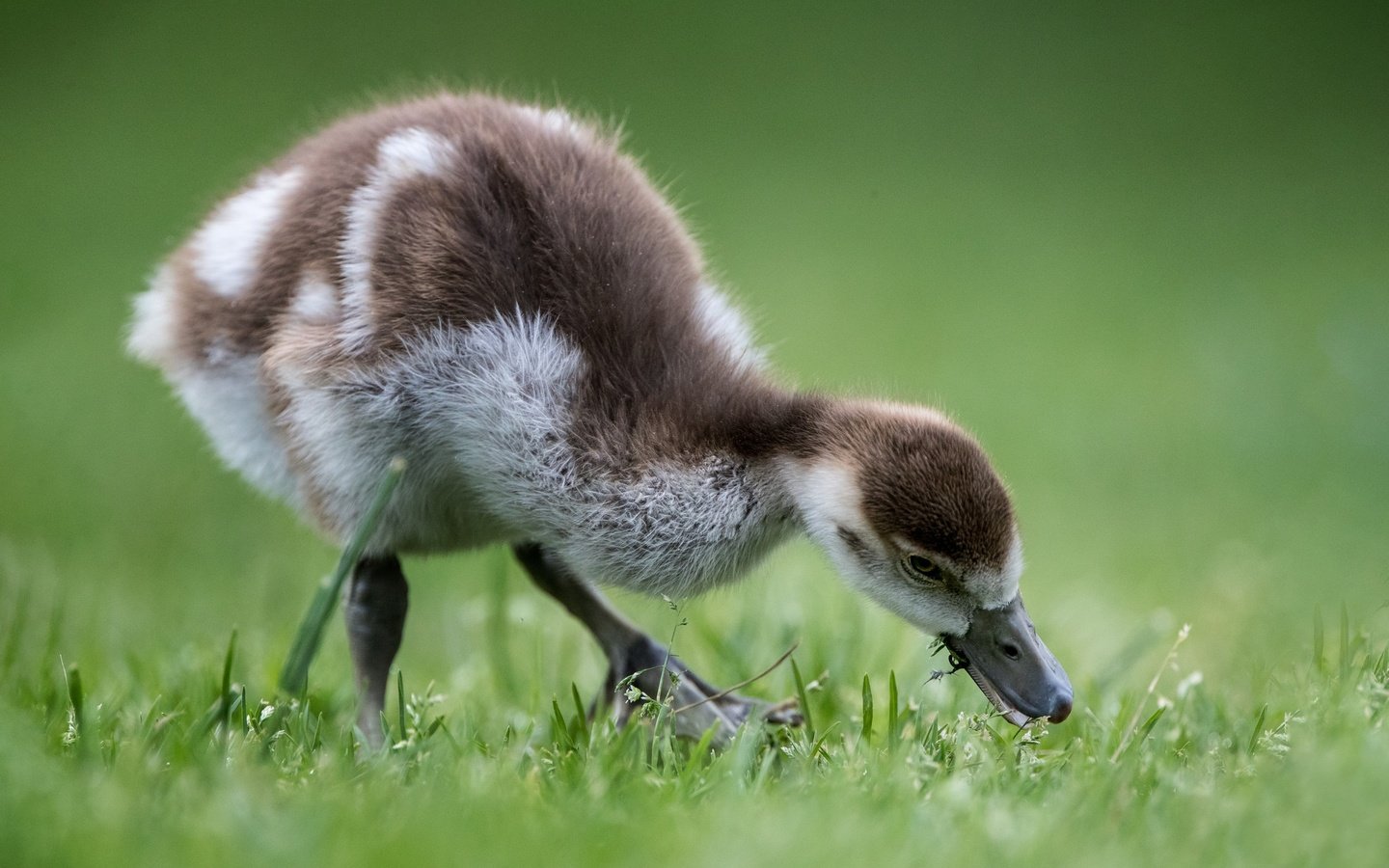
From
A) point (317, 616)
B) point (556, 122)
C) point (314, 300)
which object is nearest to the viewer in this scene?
point (317, 616)

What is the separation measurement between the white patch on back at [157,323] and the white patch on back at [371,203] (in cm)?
70

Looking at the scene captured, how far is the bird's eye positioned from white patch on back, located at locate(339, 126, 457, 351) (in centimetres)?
115

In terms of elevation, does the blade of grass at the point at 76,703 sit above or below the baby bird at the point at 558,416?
below

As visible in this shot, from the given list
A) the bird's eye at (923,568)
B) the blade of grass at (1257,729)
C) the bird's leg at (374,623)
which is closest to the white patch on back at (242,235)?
the bird's leg at (374,623)

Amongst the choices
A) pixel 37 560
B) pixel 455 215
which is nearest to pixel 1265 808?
pixel 455 215

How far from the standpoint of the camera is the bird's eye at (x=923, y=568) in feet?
9.27

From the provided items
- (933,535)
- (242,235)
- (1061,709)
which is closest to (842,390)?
(933,535)

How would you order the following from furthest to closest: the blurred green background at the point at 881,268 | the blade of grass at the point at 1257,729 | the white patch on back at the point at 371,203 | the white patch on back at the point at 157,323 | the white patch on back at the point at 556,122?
the blurred green background at the point at 881,268, the white patch on back at the point at 157,323, the white patch on back at the point at 556,122, the white patch on back at the point at 371,203, the blade of grass at the point at 1257,729

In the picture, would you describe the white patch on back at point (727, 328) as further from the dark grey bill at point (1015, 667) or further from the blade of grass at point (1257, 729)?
the blade of grass at point (1257, 729)

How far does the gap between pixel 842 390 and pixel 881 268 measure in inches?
202

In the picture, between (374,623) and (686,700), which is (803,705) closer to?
(686,700)

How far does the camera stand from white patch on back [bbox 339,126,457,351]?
120 inches

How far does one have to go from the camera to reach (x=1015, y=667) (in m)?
2.86

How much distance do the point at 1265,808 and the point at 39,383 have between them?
5.60m
